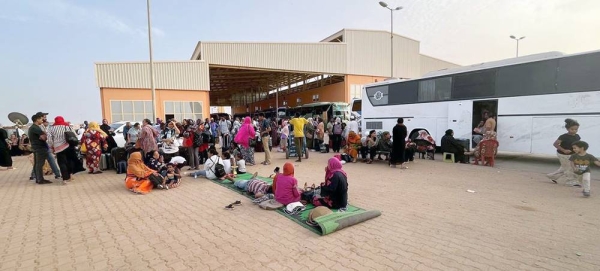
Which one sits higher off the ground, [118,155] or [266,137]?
[266,137]

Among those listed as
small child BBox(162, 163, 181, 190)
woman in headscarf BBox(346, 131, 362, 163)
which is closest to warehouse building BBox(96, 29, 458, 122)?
woman in headscarf BBox(346, 131, 362, 163)

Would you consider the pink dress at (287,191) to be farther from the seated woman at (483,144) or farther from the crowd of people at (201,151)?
the seated woman at (483,144)

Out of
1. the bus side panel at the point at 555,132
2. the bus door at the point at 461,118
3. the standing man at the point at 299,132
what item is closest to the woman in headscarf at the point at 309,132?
the standing man at the point at 299,132

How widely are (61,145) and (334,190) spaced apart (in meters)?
6.97

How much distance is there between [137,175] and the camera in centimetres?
586

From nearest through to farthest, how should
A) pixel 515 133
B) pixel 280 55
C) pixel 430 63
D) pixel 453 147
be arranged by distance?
1. pixel 515 133
2. pixel 453 147
3. pixel 280 55
4. pixel 430 63

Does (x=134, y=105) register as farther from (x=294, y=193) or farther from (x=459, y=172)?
(x=459, y=172)

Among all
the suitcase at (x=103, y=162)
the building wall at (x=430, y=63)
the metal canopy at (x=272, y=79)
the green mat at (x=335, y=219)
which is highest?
the building wall at (x=430, y=63)

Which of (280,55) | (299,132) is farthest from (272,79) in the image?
(299,132)

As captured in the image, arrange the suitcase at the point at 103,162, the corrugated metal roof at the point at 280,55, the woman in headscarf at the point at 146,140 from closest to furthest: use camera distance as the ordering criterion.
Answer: the woman in headscarf at the point at 146,140 < the suitcase at the point at 103,162 < the corrugated metal roof at the point at 280,55

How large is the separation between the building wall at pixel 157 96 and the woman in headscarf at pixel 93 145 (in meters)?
14.0

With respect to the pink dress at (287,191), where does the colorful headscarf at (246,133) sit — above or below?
above

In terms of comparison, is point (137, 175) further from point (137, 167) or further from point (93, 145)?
point (93, 145)

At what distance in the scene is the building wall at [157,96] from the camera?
781 inches
